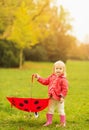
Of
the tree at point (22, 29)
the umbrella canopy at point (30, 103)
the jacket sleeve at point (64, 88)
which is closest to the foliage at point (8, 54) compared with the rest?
the tree at point (22, 29)

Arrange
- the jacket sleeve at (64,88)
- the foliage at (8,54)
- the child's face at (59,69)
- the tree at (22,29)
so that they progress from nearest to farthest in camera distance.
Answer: the jacket sleeve at (64,88), the child's face at (59,69), the tree at (22,29), the foliage at (8,54)

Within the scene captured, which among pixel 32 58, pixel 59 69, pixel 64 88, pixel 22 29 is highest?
pixel 22 29

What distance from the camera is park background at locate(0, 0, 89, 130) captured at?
913cm

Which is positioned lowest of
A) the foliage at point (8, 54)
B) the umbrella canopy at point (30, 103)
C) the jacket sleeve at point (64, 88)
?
the umbrella canopy at point (30, 103)

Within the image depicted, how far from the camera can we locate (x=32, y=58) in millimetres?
49906

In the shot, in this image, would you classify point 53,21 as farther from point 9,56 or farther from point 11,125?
point 11,125

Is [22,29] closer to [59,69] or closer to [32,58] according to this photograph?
[32,58]

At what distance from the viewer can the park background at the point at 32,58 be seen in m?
9.13

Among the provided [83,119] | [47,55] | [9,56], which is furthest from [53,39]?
[83,119]

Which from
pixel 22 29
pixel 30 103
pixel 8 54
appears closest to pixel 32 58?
pixel 8 54

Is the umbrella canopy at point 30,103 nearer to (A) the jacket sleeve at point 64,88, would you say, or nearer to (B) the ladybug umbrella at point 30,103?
(B) the ladybug umbrella at point 30,103

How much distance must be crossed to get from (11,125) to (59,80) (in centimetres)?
131

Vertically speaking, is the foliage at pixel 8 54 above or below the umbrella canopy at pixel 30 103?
above

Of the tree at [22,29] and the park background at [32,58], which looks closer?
the park background at [32,58]
